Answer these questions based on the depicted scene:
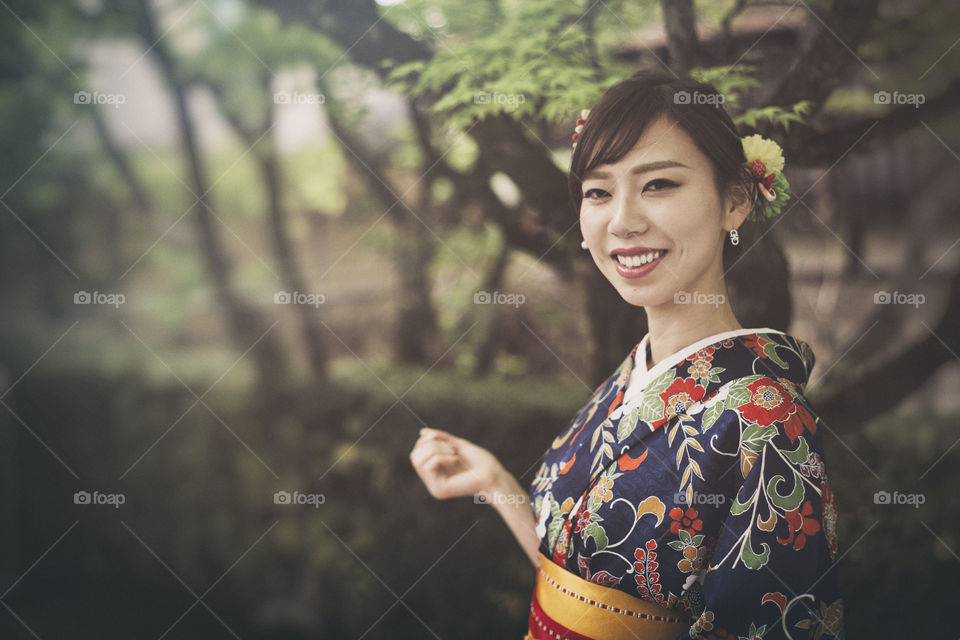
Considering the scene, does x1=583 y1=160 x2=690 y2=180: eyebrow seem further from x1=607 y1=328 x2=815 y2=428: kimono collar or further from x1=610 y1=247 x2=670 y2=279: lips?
x1=607 y1=328 x2=815 y2=428: kimono collar

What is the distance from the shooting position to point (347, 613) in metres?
2.41

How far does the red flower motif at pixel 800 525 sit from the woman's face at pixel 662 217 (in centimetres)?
49

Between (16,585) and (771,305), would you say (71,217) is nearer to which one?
(16,585)

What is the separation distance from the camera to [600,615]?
1379mm

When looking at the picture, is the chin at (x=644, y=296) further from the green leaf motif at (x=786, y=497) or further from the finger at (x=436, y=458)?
the finger at (x=436, y=458)

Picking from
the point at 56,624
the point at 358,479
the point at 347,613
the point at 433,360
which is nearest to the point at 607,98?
the point at 433,360

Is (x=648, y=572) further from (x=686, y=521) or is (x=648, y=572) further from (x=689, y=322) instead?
(x=689, y=322)

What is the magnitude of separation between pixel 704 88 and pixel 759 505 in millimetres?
895

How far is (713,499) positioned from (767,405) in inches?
8.2

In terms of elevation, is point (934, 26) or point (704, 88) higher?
point (934, 26)

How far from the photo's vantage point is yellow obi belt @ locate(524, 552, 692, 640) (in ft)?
4.46

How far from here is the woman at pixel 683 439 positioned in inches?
48.0

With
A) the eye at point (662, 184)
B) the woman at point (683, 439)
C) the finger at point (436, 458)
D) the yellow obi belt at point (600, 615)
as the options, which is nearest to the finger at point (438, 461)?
the finger at point (436, 458)

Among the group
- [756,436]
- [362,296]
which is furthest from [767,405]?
[362,296]
